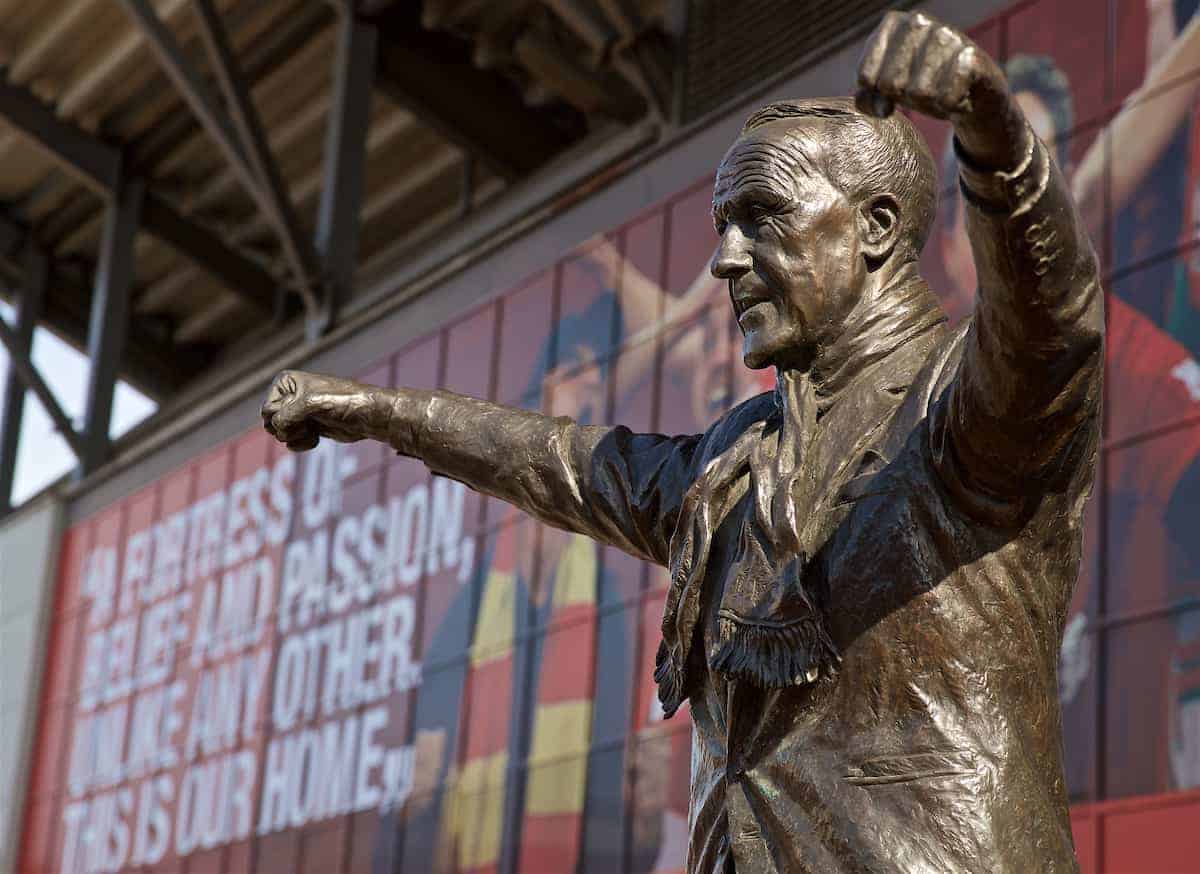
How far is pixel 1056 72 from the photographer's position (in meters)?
12.2

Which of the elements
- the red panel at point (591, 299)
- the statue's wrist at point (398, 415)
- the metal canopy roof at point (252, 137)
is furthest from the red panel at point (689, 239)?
the statue's wrist at point (398, 415)

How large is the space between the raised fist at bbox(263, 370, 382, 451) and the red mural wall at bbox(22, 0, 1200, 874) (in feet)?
26.9

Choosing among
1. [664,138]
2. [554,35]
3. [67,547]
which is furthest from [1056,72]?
[67,547]

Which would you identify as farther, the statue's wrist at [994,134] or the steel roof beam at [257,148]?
the steel roof beam at [257,148]

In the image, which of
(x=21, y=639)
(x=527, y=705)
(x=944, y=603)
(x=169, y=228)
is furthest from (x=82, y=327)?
(x=944, y=603)

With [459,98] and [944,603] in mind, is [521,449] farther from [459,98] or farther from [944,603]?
[459,98]

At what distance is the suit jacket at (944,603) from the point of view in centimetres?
223

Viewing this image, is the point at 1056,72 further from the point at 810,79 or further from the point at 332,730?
the point at 332,730

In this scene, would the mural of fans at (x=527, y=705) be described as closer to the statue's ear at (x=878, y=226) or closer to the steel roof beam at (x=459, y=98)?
the steel roof beam at (x=459, y=98)


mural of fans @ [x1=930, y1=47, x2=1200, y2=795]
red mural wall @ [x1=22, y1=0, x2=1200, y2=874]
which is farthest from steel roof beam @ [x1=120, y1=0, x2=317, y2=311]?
mural of fans @ [x1=930, y1=47, x2=1200, y2=795]

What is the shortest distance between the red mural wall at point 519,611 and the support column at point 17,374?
247cm

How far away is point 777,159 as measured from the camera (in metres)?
2.57

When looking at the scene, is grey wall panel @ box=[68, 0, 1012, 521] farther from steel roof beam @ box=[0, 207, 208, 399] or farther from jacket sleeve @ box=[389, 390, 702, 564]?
jacket sleeve @ box=[389, 390, 702, 564]

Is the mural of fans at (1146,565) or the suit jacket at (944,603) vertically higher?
the mural of fans at (1146,565)
